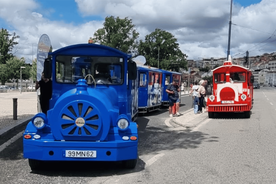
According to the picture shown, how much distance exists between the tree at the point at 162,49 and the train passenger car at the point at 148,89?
194 feet

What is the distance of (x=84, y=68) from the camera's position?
6.95m

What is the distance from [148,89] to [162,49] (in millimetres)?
Answer: 63259

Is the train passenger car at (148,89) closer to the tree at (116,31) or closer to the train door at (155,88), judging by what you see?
the train door at (155,88)

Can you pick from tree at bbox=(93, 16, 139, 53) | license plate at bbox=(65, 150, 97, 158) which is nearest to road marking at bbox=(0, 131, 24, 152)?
license plate at bbox=(65, 150, 97, 158)

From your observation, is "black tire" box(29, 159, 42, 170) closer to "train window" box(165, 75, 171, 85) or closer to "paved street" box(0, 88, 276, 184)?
"paved street" box(0, 88, 276, 184)

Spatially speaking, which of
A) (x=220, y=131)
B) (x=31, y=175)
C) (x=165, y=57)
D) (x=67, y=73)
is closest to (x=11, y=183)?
(x=31, y=175)

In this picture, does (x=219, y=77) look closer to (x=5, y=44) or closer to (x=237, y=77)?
(x=237, y=77)

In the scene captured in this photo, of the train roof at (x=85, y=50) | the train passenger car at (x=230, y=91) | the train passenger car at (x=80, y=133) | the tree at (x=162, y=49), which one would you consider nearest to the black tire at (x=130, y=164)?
the train passenger car at (x=80, y=133)

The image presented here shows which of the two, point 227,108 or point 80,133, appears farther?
point 227,108

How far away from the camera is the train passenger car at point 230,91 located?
15.6 m

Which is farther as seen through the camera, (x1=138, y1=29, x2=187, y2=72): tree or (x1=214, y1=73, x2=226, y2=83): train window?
(x1=138, y1=29, x2=187, y2=72): tree

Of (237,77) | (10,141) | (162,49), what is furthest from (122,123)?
(162,49)

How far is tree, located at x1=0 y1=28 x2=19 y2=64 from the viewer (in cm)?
6412

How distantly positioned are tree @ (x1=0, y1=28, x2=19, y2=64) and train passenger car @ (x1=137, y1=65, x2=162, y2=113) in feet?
171
